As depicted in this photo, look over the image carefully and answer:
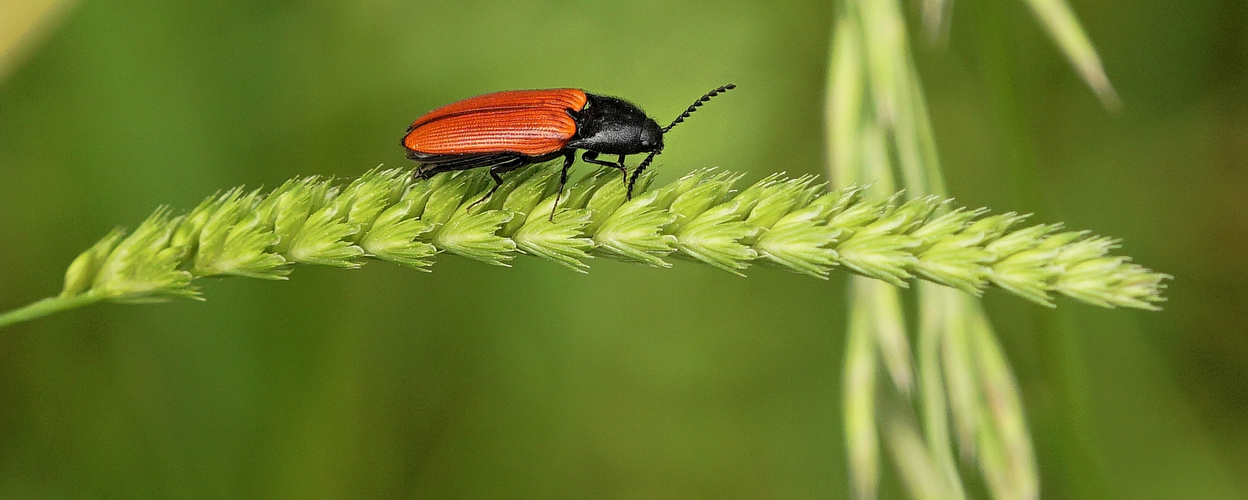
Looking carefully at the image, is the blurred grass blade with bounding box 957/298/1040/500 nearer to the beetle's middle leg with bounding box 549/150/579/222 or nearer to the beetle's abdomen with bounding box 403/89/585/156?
the beetle's middle leg with bounding box 549/150/579/222

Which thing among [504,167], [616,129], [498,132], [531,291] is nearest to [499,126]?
[498,132]

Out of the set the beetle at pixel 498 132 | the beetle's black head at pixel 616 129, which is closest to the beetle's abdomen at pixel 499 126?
the beetle at pixel 498 132

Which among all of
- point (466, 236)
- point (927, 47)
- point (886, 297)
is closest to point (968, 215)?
point (886, 297)

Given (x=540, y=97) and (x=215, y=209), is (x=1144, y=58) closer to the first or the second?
(x=540, y=97)

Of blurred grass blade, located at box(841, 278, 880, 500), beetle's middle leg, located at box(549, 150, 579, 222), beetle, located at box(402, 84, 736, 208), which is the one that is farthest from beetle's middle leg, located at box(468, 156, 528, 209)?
blurred grass blade, located at box(841, 278, 880, 500)

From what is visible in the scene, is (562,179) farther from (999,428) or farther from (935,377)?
(999,428)

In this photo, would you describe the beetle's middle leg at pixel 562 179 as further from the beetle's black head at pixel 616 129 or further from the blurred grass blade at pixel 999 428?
the blurred grass blade at pixel 999 428
